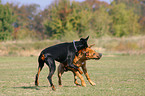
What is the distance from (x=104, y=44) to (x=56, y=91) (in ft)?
102

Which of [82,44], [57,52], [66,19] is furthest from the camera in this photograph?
[66,19]

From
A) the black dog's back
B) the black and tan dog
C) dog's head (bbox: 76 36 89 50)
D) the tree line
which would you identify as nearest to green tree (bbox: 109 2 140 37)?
the tree line

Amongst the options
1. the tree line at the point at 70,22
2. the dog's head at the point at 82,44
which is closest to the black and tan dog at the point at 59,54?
the dog's head at the point at 82,44

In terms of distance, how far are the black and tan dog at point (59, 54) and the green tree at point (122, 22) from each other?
152ft

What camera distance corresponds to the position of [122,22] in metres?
56.5

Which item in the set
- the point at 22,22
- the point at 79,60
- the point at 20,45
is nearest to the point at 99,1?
the point at 22,22

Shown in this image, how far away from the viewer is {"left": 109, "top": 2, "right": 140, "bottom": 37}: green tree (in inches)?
2190

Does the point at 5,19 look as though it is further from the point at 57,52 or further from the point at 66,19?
the point at 57,52

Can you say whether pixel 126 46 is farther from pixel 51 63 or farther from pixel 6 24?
pixel 51 63

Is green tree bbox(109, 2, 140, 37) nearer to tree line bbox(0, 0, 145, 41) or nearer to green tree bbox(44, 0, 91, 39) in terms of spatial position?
tree line bbox(0, 0, 145, 41)

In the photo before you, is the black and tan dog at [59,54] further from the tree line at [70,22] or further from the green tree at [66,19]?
the green tree at [66,19]

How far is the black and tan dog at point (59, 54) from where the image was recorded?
8938 mm

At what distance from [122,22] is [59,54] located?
160 ft

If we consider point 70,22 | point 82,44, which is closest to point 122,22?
point 70,22
